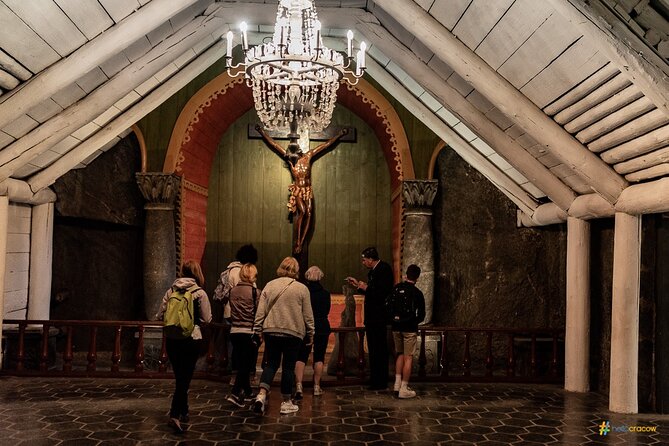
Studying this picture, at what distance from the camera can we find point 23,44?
4.57 m

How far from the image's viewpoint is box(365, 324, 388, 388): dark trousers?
21.1 feet

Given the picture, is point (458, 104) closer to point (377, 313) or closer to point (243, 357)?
point (377, 313)

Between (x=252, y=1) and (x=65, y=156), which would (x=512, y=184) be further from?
(x=65, y=156)

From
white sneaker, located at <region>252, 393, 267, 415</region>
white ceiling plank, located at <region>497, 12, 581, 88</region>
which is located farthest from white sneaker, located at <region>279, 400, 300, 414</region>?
white ceiling plank, located at <region>497, 12, 581, 88</region>

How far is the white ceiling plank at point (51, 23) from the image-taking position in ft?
13.9

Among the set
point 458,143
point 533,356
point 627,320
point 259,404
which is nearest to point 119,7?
point 259,404

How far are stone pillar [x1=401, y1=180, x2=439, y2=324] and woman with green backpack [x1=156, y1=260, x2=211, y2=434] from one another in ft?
14.1

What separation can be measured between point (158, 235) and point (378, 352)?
12.6 ft

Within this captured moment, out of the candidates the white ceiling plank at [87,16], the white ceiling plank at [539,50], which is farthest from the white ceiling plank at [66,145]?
the white ceiling plank at [539,50]

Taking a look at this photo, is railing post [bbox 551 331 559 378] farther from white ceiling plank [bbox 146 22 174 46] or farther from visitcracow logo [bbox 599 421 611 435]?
white ceiling plank [bbox 146 22 174 46]

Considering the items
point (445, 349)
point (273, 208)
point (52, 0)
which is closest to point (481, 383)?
point (445, 349)

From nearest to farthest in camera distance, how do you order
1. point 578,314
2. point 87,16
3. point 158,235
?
point 87,16 → point 578,314 → point 158,235

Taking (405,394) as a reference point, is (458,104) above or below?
above

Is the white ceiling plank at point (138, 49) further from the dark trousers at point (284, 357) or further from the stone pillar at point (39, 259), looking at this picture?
the dark trousers at point (284, 357)
